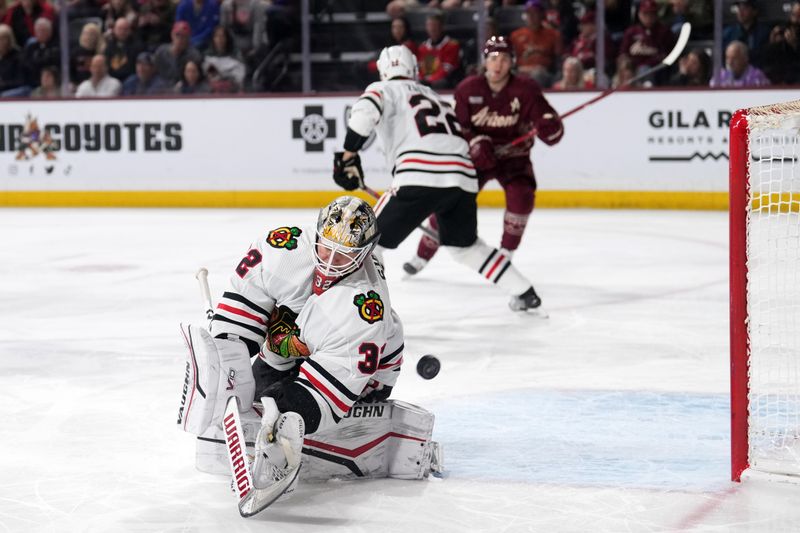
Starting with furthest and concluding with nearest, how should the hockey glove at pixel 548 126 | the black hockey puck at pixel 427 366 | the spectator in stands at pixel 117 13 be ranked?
the spectator in stands at pixel 117 13, the hockey glove at pixel 548 126, the black hockey puck at pixel 427 366

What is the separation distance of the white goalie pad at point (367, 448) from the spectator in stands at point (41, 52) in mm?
7362

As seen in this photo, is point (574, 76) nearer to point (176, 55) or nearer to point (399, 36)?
point (399, 36)

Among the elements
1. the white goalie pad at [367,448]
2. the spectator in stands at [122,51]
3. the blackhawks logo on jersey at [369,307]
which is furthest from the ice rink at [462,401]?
the spectator in stands at [122,51]

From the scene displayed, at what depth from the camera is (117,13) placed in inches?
Answer: 381

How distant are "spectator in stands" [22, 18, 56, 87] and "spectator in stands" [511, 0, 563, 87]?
3.55m

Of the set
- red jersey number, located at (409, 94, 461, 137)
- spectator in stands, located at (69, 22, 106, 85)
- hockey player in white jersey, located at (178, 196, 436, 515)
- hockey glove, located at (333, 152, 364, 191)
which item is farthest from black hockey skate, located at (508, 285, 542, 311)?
spectator in stands, located at (69, 22, 106, 85)

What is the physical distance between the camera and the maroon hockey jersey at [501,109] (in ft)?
18.1

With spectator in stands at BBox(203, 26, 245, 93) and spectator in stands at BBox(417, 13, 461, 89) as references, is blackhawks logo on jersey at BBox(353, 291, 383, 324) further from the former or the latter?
spectator in stands at BBox(203, 26, 245, 93)

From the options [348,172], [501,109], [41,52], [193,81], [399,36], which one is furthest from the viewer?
[41,52]

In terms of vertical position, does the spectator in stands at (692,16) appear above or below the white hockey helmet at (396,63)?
above

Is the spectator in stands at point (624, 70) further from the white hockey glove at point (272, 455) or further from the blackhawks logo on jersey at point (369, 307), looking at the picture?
the white hockey glove at point (272, 455)

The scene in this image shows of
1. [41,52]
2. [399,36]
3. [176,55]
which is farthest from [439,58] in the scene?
[41,52]

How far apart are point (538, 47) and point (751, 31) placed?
1.47m

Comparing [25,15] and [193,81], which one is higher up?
[25,15]
